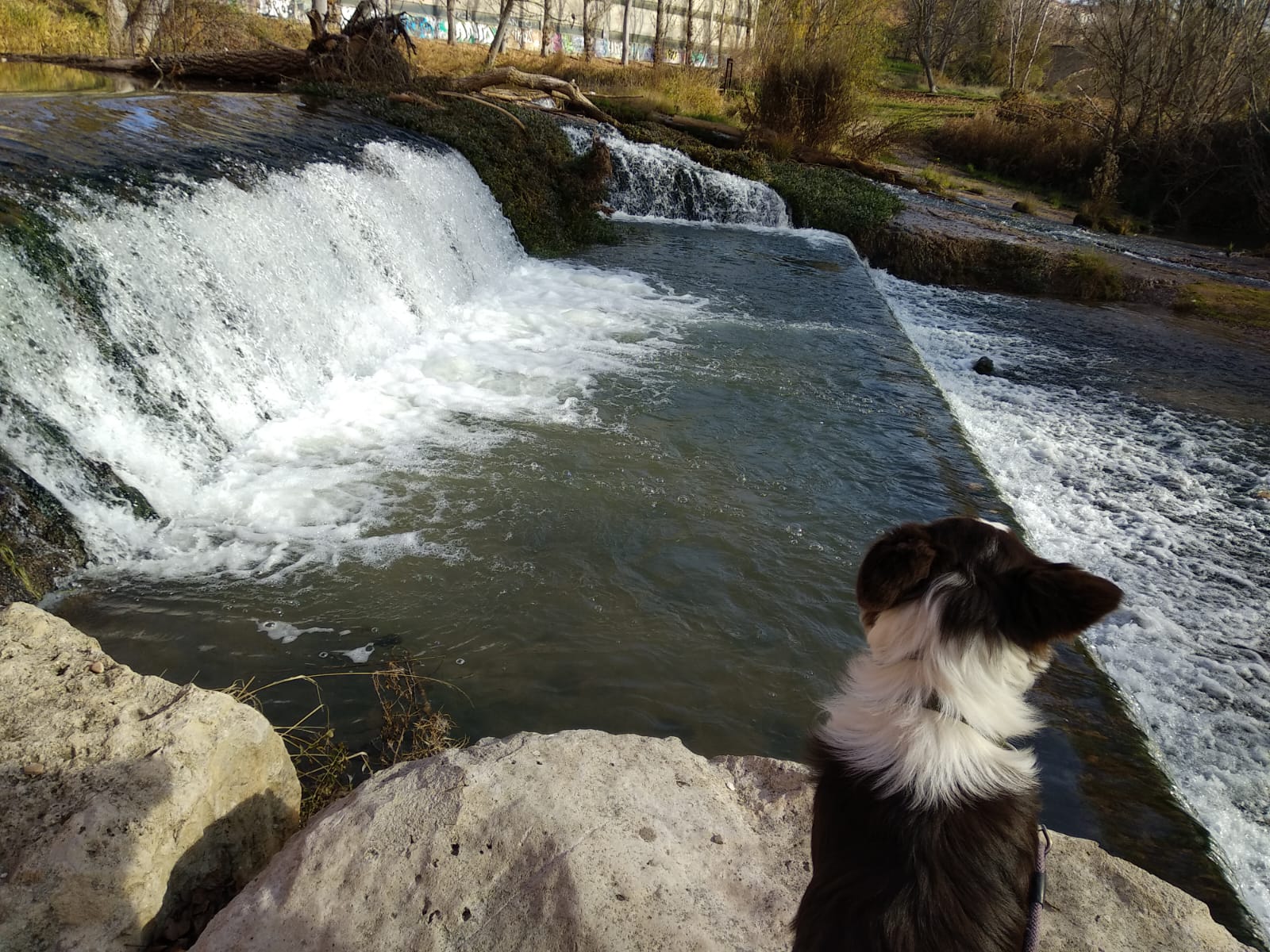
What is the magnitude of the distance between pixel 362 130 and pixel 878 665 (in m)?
10.2

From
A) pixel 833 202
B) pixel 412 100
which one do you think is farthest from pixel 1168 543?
pixel 412 100

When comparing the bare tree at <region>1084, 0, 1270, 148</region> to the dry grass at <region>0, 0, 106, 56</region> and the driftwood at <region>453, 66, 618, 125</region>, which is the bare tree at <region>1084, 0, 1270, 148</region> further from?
the dry grass at <region>0, 0, 106, 56</region>

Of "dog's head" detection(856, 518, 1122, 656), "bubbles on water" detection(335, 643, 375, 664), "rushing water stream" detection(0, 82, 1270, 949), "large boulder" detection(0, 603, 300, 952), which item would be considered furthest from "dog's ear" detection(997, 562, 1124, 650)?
"bubbles on water" detection(335, 643, 375, 664)

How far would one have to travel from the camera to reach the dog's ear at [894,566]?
64.6 inches

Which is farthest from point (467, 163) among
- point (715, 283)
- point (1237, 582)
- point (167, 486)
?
point (1237, 582)

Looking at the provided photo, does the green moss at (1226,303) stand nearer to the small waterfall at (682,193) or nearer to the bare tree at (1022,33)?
the small waterfall at (682,193)

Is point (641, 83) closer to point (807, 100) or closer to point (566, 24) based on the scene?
Result: point (807, 100)

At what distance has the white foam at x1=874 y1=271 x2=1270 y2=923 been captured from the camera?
3537 mm

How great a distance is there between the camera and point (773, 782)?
2688 millimetres

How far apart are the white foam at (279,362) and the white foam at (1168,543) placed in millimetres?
3531

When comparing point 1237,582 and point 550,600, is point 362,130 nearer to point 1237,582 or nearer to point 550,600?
point 550,600

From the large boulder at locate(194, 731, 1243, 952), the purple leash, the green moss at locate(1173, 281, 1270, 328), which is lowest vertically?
the green moss at locate(1173, 281, 1270, 328)

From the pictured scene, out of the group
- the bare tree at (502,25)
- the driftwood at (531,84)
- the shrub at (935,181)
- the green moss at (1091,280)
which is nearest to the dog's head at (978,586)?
the green moss at (1091,280)

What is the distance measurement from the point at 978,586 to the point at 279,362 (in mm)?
5748
